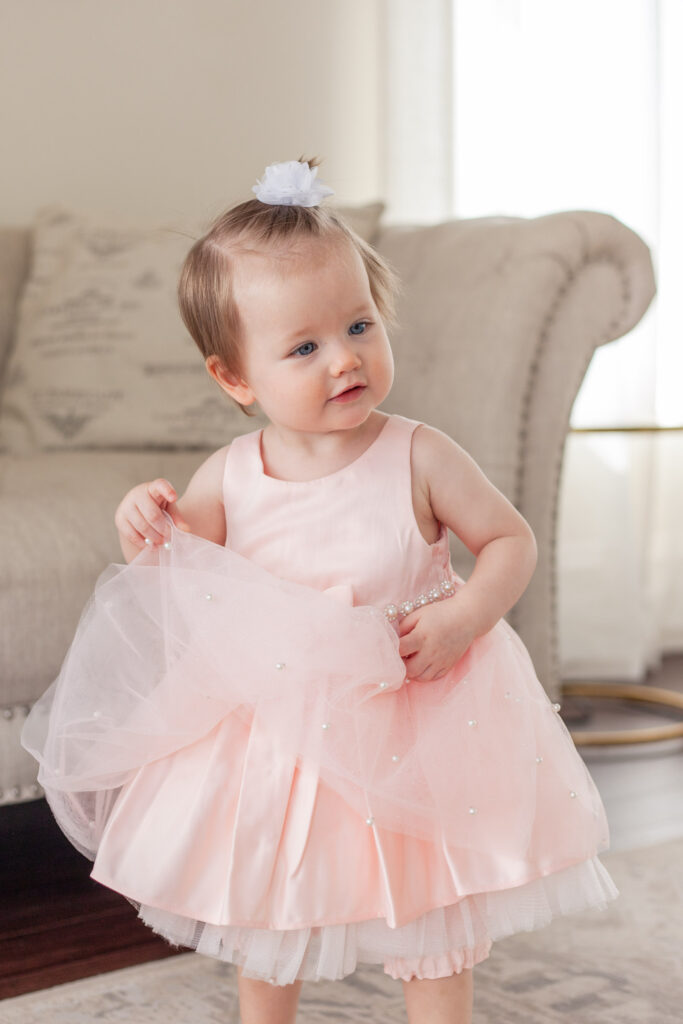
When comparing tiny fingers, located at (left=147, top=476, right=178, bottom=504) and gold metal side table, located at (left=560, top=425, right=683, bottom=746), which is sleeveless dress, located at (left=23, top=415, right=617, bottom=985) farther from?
gold metal side table, located at (left=560, top=425, right=683, bottom=746)

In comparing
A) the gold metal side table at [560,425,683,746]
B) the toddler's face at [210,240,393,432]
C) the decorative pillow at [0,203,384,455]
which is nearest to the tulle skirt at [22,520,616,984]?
the toddler's face at [210,240,393,432]

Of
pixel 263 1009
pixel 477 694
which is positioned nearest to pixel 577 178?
pixel 477 694

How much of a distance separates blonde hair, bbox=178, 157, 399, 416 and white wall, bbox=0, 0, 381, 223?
1.35m

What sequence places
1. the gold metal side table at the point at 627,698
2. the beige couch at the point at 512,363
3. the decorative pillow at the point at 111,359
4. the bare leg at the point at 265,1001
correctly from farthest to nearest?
the gold metal side table at the point at 627,698 < the decorative pillow at the point at 111,359 < the beige couch at the point at 512,363 < the bare leg at the point at 265,1001

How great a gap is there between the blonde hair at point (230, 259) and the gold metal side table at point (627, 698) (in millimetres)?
931

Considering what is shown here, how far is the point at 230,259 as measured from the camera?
983 mm

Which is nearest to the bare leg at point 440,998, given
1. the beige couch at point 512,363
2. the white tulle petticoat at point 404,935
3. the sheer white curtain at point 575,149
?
the white tulle petticoat at point 404,935

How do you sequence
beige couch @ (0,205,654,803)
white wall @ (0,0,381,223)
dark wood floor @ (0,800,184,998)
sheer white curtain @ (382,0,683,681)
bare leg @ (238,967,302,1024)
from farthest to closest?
sheer white curtain @ (382,0,683,681), white wall @ (0,0,381,223), beige couch @ (0,205,654,803), dark wood floor @ (0,800,184,998), bare leg @ (238,967,302,1024)

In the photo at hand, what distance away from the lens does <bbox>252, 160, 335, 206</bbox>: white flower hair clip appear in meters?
0.99

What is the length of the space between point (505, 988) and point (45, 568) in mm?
690

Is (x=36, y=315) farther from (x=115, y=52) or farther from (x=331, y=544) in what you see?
(x=331, y=544)

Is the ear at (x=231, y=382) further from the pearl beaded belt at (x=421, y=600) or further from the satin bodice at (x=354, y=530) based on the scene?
the pearl beaded belt at (x=421, y=600)

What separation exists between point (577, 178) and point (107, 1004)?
2.06 m

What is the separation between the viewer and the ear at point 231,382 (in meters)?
1.05
